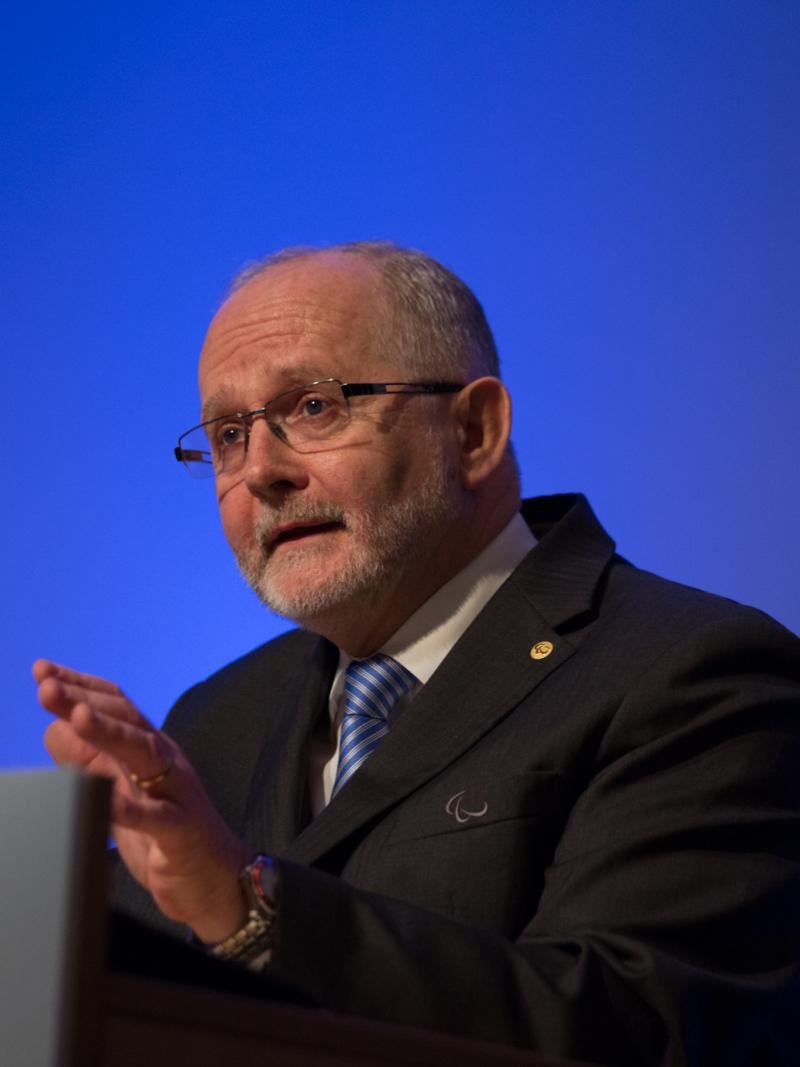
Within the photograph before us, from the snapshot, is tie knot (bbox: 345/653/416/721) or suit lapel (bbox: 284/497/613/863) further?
tie knot (bbox: 345/653/416/721)

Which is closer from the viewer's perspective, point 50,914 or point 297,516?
point 50,914

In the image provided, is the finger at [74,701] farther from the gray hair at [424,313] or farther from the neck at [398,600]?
the gray hair at [424,313]

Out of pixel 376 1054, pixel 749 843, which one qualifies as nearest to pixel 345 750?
pixel 749 843

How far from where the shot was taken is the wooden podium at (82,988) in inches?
32.6

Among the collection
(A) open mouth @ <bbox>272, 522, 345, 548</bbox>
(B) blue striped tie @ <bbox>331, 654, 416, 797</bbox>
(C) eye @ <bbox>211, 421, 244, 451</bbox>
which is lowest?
(B) blue striped tie @ <bbox>331, 654, 416, 797</bbox>

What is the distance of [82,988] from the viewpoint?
0.83 meters

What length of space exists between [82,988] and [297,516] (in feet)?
5.55

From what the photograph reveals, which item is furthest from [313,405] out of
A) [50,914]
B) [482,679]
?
[50,914]

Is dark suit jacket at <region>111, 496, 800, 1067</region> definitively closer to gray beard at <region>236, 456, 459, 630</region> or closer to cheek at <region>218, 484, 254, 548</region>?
gray beard at <region>236, 456, 459, 630</region>

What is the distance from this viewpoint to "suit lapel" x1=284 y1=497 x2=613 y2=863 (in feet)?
6.95

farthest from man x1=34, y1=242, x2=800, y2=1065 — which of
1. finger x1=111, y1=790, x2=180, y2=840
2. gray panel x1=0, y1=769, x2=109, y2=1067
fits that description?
gray panel x1=0, y1=769, x2=109, y2=1067

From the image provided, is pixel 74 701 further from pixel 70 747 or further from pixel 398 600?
pixel 398 600

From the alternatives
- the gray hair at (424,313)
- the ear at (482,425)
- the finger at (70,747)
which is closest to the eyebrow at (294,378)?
the gray hair at (424,313)

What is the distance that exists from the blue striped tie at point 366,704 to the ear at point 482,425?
15.9 inches
